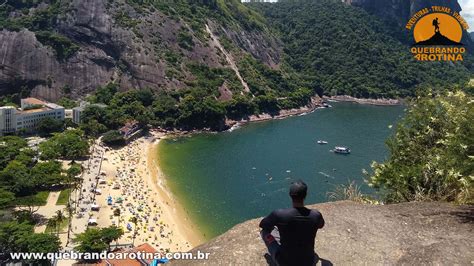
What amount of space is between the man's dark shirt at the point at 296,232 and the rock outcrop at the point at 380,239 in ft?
3.58

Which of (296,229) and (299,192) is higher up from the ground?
(299,192)

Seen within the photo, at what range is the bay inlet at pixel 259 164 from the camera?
164 feet

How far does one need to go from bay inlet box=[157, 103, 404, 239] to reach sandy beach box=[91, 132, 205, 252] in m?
1.59

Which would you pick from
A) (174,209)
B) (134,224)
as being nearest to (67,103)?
(174,209)

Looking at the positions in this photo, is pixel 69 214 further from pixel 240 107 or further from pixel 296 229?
pixel 240 107

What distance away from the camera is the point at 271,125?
10012 centimetres

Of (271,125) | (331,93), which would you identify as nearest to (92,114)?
(271,125)

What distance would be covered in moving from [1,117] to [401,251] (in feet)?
247

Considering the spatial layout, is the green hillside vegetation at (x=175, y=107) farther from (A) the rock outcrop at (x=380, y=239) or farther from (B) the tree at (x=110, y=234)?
(A) the rock outcrop at (x=380, y=239)

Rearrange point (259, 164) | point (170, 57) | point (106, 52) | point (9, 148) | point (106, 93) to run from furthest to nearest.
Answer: point (170, 57) < point (106, 52) < point (106, 93) < point (259, 164) < point (9, 148)

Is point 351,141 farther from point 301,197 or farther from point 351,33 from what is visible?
point 351,33

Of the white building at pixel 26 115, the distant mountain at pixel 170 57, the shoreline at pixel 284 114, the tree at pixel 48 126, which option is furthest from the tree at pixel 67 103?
the shoreline at pixel 284 114

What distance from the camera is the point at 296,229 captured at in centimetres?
598

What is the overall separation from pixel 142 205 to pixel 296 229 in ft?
142
